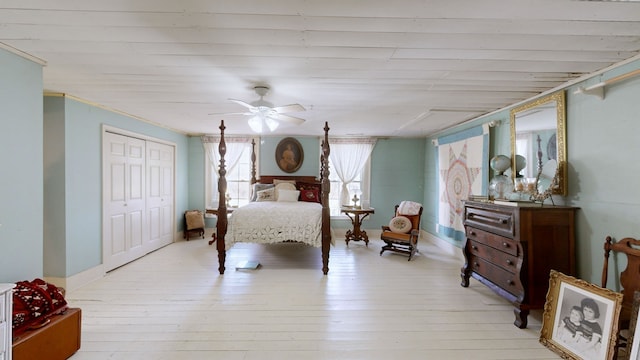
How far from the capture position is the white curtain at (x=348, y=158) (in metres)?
5.96

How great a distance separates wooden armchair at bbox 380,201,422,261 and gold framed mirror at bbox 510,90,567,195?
1772mm

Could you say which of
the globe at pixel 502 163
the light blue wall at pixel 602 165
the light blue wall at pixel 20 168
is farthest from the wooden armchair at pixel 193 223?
the light blue wall at pixel 602 165

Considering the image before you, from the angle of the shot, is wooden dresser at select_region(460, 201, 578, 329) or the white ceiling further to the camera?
wooden dresser at select_region(460, 201, 578, 329)

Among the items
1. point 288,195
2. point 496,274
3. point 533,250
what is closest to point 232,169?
point 288,195

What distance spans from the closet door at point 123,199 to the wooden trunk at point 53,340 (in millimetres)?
1890

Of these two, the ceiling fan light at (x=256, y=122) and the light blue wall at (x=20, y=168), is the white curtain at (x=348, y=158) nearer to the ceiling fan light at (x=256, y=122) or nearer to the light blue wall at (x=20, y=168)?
the ceiling fan light at (x=256, y=122)

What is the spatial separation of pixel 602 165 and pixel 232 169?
19.3ft

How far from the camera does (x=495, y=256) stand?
270 cm

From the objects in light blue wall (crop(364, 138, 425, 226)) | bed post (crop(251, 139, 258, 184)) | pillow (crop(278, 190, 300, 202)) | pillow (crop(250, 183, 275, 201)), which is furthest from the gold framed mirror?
bed post (crop(251, 139, 258, 184))

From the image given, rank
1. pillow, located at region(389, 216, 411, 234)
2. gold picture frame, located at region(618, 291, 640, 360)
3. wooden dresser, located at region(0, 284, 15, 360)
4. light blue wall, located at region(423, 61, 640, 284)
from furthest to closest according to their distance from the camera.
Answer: pillow, located at region(389, 216, 411, 234) < light blue wall, located at region(423, 61, 640, 284) < gold picture frame, located at region(618, 291, 640, 360) < wooden dresser, located at region(0, 284, 15, 360)

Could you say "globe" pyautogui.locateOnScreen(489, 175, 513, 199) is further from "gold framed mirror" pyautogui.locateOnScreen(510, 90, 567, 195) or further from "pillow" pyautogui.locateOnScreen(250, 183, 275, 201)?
"pillow" pyautogui.locateOnScreen(250, 183, 275, 201)

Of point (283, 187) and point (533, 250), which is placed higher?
point (283, 187)

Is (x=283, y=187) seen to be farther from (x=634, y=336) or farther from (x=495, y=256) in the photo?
(x=634, y=336)

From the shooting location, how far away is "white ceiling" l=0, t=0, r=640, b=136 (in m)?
1.51
